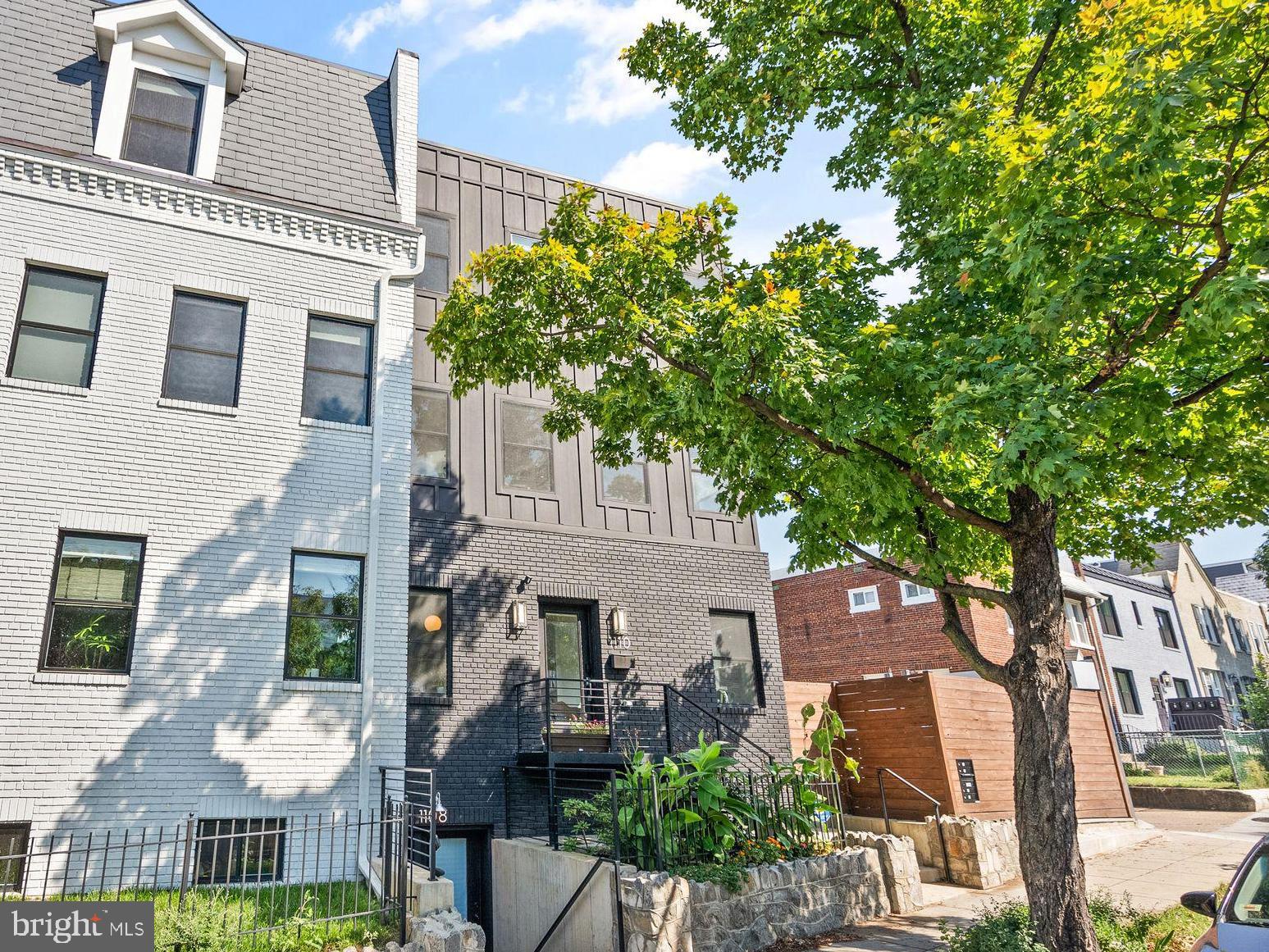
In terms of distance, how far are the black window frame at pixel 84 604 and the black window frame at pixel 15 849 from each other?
1.52 meters

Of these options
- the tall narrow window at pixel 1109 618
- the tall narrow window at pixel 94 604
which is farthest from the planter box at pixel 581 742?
the tall narrow window at pixel 1109 618

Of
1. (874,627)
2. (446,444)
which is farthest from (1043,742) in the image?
(874,627)

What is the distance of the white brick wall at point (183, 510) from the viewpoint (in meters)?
8.74

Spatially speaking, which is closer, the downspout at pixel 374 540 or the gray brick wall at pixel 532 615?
the downspout at pixel 374 540

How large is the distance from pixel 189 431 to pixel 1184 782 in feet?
82.0

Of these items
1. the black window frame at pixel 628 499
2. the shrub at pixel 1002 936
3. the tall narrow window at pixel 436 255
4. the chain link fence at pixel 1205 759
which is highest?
the tall narrow window at pixel 436 255

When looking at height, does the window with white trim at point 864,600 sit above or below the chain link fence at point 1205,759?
above

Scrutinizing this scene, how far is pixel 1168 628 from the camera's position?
1401 inches

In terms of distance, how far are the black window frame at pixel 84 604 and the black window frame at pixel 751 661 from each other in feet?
27.8

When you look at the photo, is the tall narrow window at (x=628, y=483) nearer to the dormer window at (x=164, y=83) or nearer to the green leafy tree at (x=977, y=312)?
the green leafy tree at (x=977, y=312)

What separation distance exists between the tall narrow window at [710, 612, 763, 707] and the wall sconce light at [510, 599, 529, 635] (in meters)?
3.58


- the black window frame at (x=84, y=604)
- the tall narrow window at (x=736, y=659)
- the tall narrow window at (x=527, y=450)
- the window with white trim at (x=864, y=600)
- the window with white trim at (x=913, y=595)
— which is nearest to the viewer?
the black window frame at (x=84, y=604)

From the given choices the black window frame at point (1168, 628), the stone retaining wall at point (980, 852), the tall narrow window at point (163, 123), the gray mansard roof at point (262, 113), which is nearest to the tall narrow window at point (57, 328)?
the gray mansard roof at point (262, 113)

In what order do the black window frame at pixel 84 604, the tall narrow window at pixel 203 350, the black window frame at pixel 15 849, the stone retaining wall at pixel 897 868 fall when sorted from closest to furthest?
the black window frame at pixel 15 849 < the black window frame at pixel 84 604 < the tall narrow window at pixel 203 350 < the stone retaining wall at pixel 897 868
